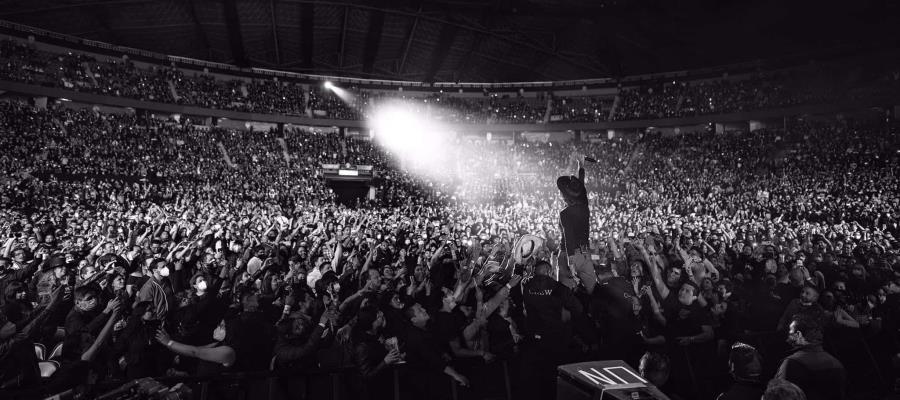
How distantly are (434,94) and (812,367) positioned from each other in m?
42.1

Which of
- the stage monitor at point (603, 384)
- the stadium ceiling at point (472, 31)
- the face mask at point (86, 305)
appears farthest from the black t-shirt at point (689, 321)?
the stadium ceiling at point (472, 31)

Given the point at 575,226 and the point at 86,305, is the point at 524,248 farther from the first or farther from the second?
the point at 86,305

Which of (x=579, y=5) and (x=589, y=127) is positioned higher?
(x=579, y=5)

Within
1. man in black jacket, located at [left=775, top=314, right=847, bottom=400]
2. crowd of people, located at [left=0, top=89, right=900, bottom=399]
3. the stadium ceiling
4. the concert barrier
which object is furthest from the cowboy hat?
the stadium ceiling

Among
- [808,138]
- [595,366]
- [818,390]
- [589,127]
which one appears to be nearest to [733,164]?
[808,138]

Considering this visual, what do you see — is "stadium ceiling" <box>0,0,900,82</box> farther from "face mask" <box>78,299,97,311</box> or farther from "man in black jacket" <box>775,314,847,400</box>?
"man in black jacket" <box>775,314,847,400</box>

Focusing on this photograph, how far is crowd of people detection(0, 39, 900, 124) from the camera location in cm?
2941

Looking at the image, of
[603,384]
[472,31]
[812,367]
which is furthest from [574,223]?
[472,31]

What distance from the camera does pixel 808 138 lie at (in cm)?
2756

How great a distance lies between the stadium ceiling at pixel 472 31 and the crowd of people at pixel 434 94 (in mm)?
1907

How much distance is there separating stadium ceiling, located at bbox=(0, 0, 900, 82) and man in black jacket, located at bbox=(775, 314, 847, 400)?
25763mm

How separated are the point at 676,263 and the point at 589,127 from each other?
3470 cm

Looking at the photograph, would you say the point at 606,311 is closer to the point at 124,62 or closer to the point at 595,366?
the point at 595,366

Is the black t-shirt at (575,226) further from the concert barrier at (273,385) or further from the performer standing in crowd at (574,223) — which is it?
the concert barrier at (273,385)
